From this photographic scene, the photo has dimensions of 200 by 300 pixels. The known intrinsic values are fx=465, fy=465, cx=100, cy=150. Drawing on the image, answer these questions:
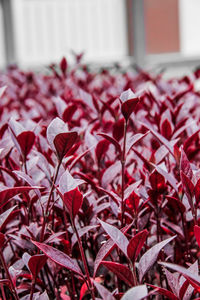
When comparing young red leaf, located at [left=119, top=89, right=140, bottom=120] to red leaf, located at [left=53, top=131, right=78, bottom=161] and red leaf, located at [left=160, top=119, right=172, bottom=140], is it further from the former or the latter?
red leaf, located at [left=160, top=119, right=172, bottom=140]

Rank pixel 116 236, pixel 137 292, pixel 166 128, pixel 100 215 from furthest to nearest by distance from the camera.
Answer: pixel 166 128, pixel 100 215, pixel 116 236, pixel 137 292

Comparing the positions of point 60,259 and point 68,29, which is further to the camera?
point 68,29

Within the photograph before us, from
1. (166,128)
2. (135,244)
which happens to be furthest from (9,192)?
(166,128)

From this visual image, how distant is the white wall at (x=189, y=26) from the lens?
510 inches

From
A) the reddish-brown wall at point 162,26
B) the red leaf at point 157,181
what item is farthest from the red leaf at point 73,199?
the reddish-brown wall at point 162,26

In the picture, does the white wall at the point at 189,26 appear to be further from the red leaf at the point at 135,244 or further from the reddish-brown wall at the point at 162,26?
the red leaf at the point at 135,244

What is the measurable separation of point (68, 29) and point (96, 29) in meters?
0.79

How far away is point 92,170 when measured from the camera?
1471 millimetres

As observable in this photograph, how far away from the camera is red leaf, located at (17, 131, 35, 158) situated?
3.49 feet

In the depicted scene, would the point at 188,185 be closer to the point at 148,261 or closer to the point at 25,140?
the point at 148,261

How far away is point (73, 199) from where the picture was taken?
32.8 inches

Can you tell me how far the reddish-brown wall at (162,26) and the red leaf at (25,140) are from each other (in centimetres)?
1223

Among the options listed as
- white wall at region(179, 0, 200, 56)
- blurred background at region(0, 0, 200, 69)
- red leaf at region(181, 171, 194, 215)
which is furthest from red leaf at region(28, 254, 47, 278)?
white wall at region(179, 0, 200, 56)

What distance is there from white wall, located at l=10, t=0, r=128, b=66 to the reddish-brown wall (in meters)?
0.83
